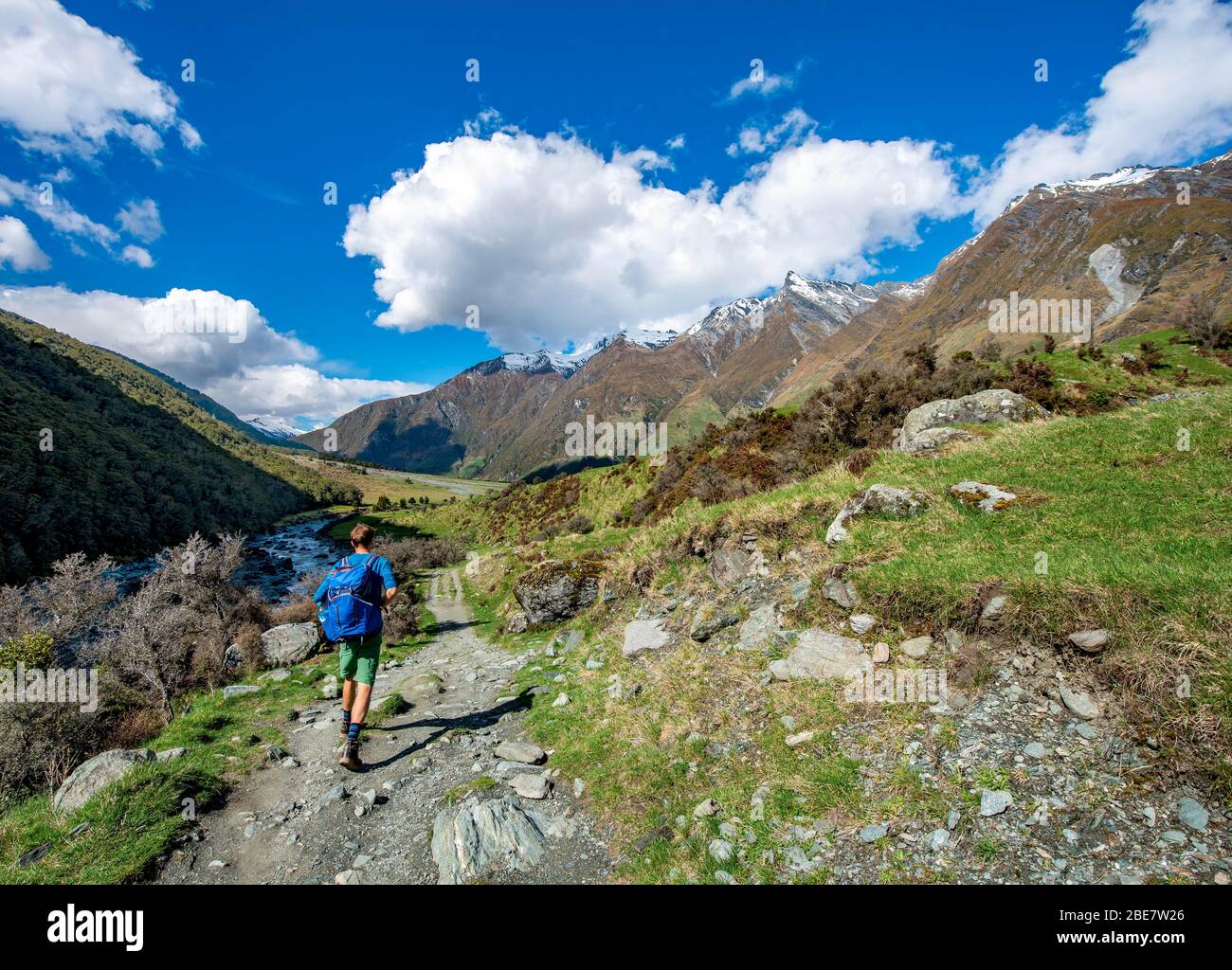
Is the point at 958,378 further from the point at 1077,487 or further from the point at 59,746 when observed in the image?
the point at 59,746

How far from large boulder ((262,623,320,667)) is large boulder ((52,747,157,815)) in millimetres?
10145

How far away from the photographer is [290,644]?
58.1 feet

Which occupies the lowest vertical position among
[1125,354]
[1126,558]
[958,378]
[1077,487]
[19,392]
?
[1126,558]

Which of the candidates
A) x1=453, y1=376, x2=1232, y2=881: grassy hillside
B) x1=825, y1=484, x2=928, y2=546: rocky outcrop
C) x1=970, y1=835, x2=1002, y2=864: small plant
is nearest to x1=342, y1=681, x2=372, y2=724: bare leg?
x1=453, y1=376, x2=1232, y2=881: grassy hillside

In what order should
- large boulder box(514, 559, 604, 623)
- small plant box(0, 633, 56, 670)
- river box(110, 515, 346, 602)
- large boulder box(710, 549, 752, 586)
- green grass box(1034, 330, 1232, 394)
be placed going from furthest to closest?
river box(110, 515, 346, 602)
green grass box(1034, 330, 1232, 394)
large boulder box(514, 559, 604, 623)
small plant box(0, 633, 56, 670)
large boulder box(710, 549, 752, 586)

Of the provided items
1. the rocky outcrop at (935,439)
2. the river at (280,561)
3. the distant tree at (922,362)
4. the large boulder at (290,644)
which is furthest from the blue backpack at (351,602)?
the distant tree at (922,362)

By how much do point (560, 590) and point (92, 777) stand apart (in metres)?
12.1

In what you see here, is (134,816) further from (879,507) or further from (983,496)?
(983,496)

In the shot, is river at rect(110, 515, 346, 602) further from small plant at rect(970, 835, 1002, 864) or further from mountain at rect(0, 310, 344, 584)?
small plant at rect(970, 835, 1002, 864)

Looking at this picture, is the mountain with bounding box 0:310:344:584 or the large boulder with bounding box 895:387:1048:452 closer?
the large boulder with bounding box 895:387:1048:452

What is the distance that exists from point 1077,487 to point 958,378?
57.1 ft

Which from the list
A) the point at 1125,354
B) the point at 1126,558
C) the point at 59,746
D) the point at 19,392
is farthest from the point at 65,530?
the point at 1125,354

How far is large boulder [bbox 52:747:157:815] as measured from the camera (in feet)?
22.9
